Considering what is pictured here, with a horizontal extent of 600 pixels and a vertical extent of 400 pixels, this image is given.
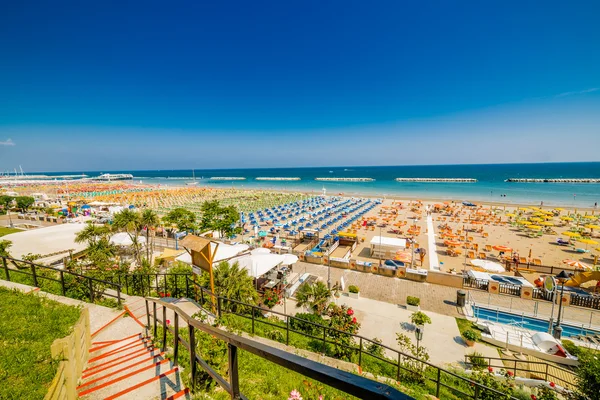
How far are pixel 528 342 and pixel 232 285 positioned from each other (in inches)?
417

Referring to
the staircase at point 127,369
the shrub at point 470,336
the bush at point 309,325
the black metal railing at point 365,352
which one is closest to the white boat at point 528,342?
the shrub at point 470,336

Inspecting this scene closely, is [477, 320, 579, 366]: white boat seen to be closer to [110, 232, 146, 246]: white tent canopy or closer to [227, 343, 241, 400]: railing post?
[227, 343, 241, 400]: railing post

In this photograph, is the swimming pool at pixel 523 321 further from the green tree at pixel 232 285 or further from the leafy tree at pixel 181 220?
the leafy tree at pixel 181 220

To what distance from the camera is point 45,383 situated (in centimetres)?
298

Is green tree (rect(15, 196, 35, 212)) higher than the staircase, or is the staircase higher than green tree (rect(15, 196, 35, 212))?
the staircase

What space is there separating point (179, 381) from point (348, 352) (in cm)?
504

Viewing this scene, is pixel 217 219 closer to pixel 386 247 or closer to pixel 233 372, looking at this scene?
pixel 386 247

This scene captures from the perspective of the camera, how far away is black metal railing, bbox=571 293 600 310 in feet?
38.8

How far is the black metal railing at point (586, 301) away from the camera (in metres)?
11.8

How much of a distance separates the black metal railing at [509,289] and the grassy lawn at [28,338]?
17141mm

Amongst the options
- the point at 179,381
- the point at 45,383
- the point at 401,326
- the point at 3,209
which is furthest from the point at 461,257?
the point at 3,209

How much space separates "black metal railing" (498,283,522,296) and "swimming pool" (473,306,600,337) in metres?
2.15

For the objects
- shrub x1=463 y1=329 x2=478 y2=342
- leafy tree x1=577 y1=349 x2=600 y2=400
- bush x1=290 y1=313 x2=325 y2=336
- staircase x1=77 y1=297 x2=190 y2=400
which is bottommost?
shrub x1=463 y1=329 x2=478 y2=342

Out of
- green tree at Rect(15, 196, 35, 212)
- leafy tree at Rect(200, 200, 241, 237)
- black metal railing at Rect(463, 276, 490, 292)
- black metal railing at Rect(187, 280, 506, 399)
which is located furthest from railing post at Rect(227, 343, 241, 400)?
green tree at Rect(15, 196, 35, 212)
